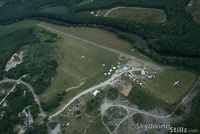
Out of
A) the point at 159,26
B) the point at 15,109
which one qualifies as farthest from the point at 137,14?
the point at 15,109

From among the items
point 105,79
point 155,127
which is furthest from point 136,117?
point 105,79

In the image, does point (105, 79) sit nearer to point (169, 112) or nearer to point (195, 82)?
point (169, 112)

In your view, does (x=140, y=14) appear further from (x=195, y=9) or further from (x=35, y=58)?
(x=35, y=58)

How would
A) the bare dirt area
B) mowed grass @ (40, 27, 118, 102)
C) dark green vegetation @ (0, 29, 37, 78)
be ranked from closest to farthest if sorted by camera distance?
1. the bare dirt area
2. mowed grass @ (40, 27, 118, 102)
3. dark green vegetation @ (0, 29, 37, 78)

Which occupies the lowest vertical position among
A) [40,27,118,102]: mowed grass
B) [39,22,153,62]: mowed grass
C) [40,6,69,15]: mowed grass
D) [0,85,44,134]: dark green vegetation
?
[0,85,44,134]: dark green vegetation

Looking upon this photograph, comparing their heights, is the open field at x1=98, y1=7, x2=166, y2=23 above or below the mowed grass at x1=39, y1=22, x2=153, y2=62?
above

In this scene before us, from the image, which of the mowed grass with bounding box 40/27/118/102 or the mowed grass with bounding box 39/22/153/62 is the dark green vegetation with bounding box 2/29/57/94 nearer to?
the mowed grass with bounding box 40/27/118/102

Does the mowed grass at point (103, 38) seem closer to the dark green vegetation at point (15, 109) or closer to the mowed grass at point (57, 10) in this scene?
the mowed grass at point (57, 10)

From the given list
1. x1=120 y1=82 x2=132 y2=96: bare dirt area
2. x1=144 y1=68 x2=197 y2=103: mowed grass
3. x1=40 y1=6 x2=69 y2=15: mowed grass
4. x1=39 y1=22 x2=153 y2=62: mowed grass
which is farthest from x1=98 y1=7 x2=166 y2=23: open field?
x1=120 y1=82 x2=132 y2=96: bare dirt area
